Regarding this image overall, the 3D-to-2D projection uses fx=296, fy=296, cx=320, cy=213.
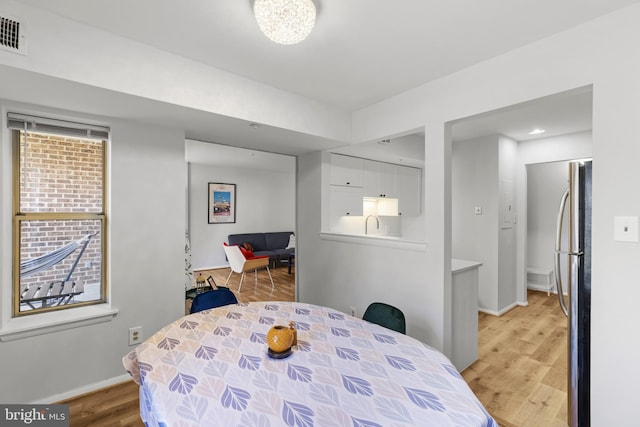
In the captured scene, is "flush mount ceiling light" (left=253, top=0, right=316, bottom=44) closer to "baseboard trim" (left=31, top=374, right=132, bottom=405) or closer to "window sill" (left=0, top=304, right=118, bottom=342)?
"window sill" (left=0, top=304, right=118, bottom=342)

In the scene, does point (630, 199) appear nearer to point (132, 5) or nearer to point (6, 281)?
point (132, 5)

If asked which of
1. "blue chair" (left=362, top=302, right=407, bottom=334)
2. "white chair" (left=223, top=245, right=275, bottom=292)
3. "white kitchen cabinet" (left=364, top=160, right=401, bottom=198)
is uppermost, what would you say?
"white kitchen cabinet" (left=364, top=160, right=401, bottom=198)

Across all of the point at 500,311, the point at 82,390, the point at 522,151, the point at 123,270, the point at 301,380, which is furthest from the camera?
the point at 522,151

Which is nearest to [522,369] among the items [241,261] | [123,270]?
[123,270]

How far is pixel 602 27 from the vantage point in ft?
5.06

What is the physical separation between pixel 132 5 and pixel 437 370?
2221 mm

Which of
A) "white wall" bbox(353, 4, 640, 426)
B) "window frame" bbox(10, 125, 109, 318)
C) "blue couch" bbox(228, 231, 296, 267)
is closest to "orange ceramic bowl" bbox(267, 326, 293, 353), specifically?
"white wall" bbox(353, 4, 640, 426)

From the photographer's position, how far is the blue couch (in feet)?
21.2

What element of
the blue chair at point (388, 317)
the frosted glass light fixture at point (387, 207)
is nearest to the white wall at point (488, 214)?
the frosted glass light fixture at point (387, 207)

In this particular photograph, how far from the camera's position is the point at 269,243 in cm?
705

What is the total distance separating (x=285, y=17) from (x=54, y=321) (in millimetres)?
2455

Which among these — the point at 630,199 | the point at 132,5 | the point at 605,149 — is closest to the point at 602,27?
the point at 605,149

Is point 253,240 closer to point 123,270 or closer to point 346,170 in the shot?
point 346,170

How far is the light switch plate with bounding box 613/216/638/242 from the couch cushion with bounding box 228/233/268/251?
6.01 m
